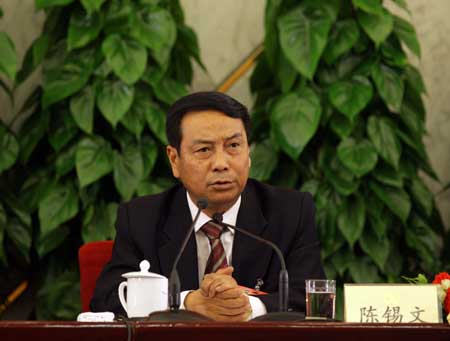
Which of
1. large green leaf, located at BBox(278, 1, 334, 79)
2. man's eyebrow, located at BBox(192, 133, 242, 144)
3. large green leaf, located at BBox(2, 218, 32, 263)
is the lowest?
large green leaf, located at BBox(2, 218, 32, 263)

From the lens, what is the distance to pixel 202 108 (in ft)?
8.93

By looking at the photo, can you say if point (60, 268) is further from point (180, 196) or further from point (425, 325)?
point (425, 325)

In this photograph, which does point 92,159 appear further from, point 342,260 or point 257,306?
point 257,306

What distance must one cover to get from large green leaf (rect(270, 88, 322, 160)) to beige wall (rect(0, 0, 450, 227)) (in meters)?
0.42

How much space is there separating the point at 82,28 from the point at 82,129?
411mm

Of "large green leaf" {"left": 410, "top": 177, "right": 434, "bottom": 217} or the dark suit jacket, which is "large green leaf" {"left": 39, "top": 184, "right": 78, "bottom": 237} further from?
"large green leaf" {"left": 410, "top": 177, "right": 434, "bottom": 217}

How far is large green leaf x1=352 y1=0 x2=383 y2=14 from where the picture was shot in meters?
3.87

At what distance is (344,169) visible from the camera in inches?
154

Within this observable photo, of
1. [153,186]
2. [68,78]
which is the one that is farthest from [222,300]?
[68,78]

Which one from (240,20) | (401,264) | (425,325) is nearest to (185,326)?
(425,325)

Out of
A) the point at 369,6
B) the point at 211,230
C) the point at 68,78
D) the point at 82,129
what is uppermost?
the point at 369,6

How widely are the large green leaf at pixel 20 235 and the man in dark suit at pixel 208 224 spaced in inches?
44.7

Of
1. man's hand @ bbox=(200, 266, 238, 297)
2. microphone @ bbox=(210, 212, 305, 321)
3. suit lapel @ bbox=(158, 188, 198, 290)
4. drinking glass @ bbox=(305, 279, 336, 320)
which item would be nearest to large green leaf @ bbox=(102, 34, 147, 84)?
suit lapel @ bbox=(158, 188, 198, 290)
